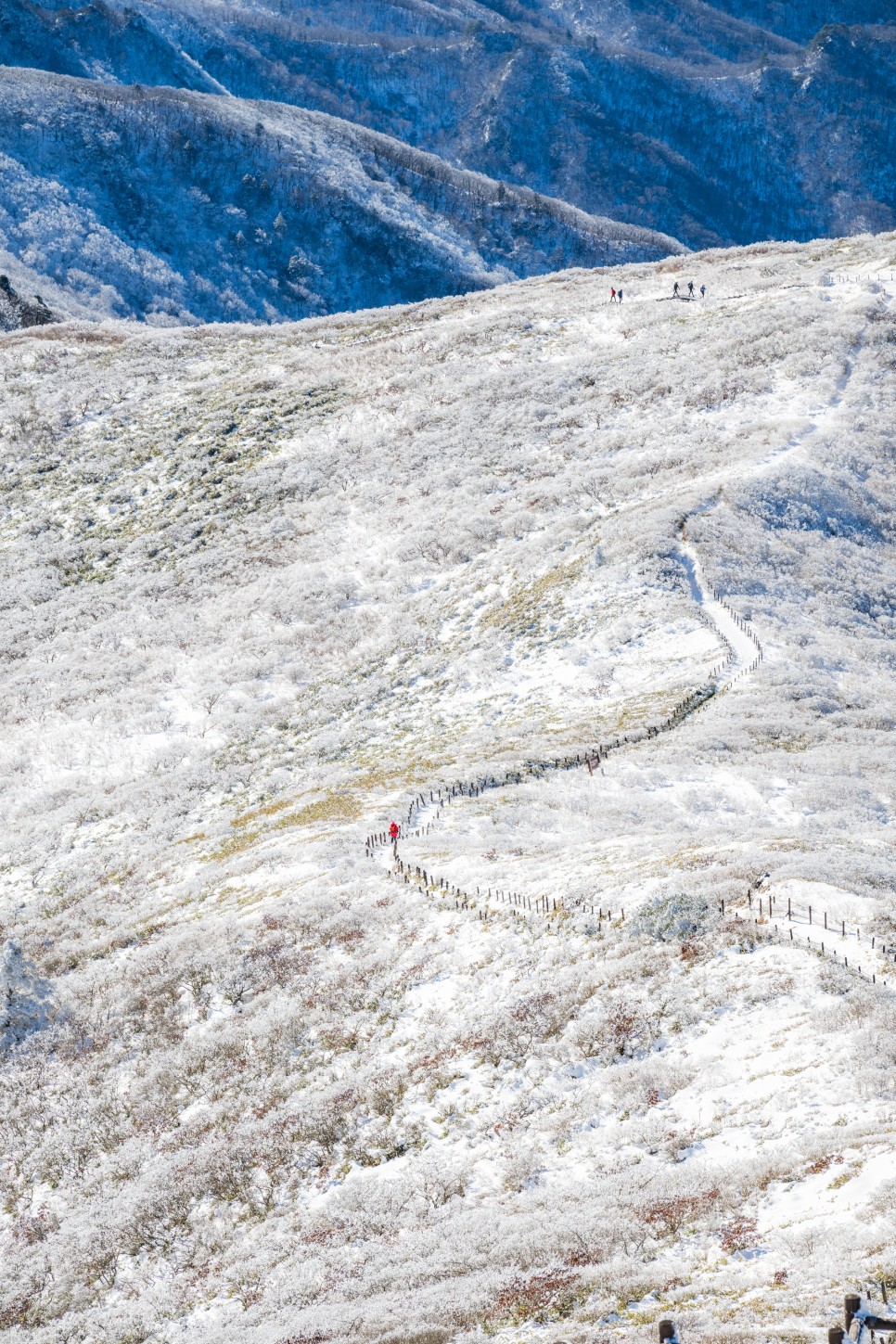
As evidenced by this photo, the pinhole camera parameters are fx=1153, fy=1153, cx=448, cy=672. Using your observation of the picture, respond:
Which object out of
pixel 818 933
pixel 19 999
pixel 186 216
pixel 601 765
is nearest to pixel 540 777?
pixel 601 765

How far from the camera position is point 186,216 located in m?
191

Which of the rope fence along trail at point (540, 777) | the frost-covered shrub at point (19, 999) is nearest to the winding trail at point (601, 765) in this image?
the rope fence along trail at point (540, 777)

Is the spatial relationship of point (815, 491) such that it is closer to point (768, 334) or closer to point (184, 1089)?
point (768, 334)

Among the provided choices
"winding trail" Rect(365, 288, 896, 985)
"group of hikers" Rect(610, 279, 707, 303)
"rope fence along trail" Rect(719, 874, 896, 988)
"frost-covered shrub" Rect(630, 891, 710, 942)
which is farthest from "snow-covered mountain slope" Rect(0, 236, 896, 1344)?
"group of hikers" Rect(610, 279, 707, 303)

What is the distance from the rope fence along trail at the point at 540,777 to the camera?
24297 millimetres

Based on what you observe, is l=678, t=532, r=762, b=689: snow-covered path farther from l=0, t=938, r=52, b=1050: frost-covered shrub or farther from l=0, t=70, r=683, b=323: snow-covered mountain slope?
l=0, t=70, r=683, b=323: snow-covered mountain slope

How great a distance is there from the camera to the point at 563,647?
4091 cm

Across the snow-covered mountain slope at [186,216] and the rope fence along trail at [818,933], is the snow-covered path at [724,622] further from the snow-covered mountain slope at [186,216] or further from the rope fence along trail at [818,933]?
the snow-covered mountain slope at [186,216]

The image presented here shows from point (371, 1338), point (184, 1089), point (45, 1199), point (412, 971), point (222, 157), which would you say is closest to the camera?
point (371, 1338)

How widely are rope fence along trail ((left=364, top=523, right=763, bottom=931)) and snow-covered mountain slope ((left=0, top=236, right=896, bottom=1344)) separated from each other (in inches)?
19.1

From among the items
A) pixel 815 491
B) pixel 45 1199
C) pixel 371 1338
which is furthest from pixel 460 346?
pixel 371 1338

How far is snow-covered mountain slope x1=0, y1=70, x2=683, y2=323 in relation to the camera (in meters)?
174

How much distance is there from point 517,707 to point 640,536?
34.9ft

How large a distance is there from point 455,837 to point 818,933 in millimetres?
11291
